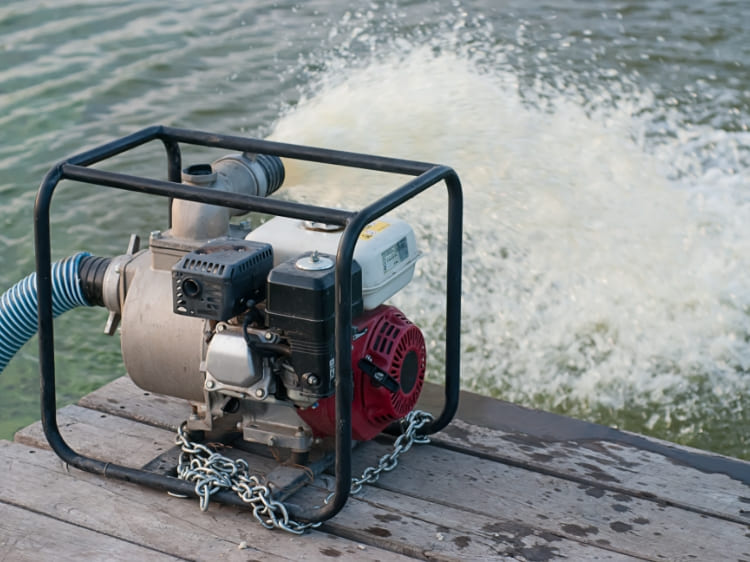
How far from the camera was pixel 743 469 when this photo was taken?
7.44 ft

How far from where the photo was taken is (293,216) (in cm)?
182

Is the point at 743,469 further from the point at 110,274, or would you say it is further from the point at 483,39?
the point at 483,39

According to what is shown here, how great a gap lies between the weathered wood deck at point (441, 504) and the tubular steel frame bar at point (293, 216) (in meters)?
0.05

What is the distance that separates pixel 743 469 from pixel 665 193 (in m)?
2.53

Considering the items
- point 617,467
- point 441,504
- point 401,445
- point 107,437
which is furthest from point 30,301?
point 617,467

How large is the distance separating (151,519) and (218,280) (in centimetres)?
51

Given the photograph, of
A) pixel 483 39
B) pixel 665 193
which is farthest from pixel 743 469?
pixel 483 39

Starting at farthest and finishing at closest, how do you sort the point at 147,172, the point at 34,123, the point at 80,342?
the point at 34,123 → the point at 147,172 → the point at 80,342

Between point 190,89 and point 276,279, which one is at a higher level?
point 276,279

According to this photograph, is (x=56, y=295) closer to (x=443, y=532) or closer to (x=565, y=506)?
(x=443, y=532)

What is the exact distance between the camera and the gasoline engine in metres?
1.85

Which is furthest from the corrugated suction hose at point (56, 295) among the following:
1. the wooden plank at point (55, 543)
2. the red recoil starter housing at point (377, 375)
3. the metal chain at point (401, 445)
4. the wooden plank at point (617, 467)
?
the wooden plank at point (617, 467)

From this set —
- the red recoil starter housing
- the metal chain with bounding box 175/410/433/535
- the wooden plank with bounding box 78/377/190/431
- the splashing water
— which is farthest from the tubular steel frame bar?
the splashing water

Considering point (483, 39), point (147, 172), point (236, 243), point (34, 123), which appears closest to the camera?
point (236, 243)
